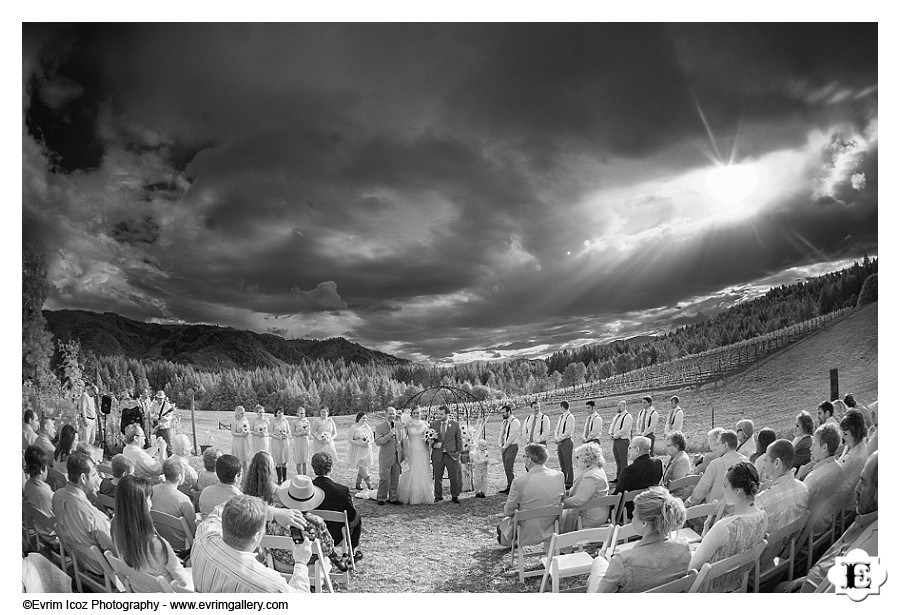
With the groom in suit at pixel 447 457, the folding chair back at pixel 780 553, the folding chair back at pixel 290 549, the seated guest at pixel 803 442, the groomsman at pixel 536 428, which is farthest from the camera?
the groomsman at pixel 536 428

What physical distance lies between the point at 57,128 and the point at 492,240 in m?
5.40

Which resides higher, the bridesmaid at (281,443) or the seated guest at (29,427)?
the seated guest at (29,427)

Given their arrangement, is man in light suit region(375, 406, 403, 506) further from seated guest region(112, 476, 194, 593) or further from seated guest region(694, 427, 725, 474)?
seated guest region(112, 476, 194, 593)

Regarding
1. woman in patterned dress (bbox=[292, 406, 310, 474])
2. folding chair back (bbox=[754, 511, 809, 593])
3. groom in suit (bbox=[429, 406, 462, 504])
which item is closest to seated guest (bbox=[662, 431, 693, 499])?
folding chair back (bbox=[754, 511, 809, 593])

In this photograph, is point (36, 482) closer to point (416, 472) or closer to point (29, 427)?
point (29, 427)

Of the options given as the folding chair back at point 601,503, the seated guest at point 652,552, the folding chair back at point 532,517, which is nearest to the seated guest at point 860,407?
the folding chair back at point 601,503

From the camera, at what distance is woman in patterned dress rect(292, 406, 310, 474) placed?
9398 millimetres

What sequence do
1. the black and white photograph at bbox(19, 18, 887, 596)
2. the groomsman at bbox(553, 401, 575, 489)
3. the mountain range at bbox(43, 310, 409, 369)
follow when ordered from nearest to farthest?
1. the black and white photograph at bbox(19, 18, 887, 596)
2. the mountain range at bbox(43, 310, 409, 369)
3. the groomsman at bbox(553, 401, 575, 489)

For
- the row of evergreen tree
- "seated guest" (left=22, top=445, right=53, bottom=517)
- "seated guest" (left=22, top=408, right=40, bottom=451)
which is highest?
the row of evergreen tree

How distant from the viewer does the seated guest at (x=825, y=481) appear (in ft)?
17.5

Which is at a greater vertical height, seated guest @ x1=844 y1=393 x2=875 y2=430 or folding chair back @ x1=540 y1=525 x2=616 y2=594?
seated guest @ x1=844 y1=393 x2=875 y2=430

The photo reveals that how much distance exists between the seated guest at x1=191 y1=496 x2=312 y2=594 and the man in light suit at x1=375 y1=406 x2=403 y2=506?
389cm

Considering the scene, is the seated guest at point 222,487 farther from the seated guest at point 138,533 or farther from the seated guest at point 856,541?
the seated guest at point 856,541

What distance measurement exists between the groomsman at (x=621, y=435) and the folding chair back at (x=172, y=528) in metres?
5.62
